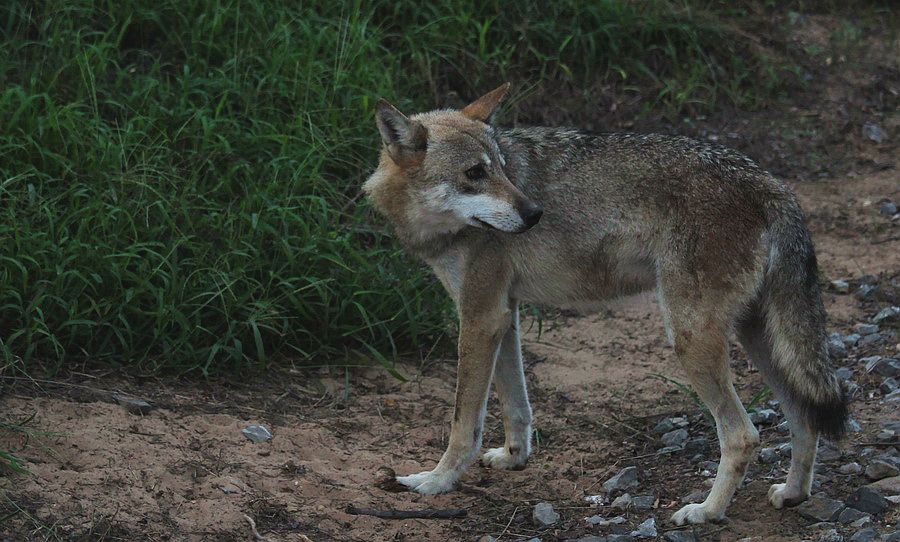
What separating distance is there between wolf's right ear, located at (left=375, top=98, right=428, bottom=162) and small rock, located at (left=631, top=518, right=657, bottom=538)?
2.04 m

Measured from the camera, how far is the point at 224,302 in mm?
6168

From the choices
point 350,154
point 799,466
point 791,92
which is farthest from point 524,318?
point 791,92

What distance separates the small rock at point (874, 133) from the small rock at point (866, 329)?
118 inches

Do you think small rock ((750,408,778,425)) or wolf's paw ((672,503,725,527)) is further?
small rock ((750,408,778,425))

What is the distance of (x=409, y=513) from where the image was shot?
515 cm

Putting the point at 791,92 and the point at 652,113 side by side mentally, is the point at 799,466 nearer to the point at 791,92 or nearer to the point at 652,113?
the point at 652,113

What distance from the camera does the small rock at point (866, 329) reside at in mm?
6914

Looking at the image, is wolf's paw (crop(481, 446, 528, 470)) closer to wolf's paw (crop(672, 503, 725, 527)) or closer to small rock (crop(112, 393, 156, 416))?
wolf's paw (crop(672, 503, 725, 527))

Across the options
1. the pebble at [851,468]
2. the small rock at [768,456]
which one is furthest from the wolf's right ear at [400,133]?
the pebble at [851,468]

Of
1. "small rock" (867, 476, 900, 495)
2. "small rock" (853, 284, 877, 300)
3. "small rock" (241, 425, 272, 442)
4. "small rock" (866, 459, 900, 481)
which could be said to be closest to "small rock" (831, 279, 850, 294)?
"small rock" (853, 284, 877, 300)

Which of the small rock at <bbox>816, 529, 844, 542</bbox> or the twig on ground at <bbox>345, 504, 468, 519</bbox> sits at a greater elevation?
the small rock at <bbox>816, 529, 844, 542</bbox>

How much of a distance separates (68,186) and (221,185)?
2.95 ft

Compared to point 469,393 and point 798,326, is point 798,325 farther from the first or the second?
point 469,393

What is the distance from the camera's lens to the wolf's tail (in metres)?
4.80
